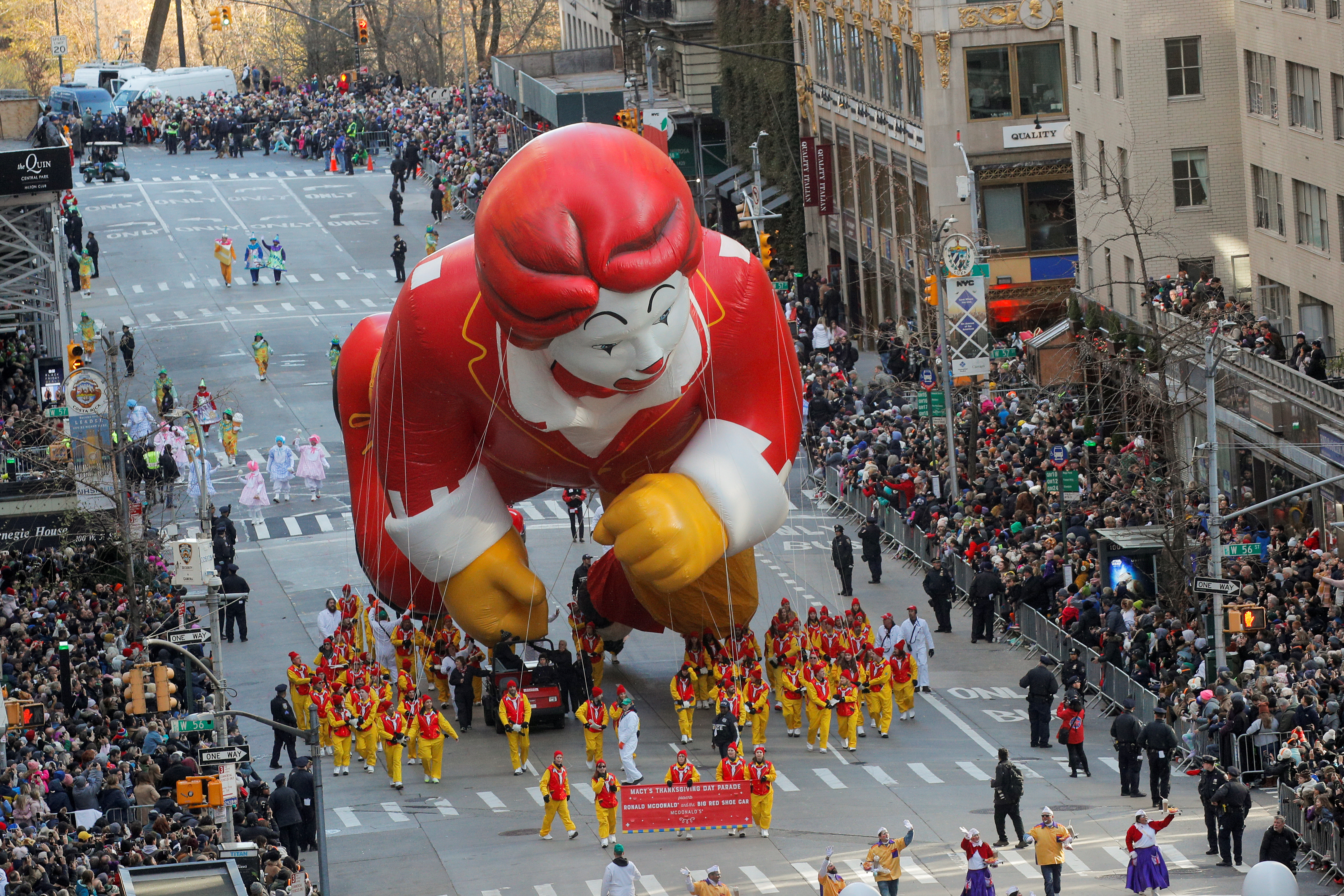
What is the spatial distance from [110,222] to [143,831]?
49.5m

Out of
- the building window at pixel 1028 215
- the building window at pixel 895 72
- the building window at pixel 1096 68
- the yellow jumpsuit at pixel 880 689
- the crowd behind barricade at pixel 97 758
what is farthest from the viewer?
the building window at pixel 895 72

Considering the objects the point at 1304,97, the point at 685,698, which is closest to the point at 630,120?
the point at 1304,97

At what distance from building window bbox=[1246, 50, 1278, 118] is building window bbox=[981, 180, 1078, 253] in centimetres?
1124

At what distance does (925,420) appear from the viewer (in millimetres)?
44781

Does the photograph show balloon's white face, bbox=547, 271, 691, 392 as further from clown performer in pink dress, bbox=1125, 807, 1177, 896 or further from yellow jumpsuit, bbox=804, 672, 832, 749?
clown performer in pink dress, bbox=1125, 807, 1177, 896

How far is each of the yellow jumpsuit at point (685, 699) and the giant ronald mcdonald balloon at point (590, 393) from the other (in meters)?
0.94

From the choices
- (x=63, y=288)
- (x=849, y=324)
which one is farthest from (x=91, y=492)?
(x=849, y=324)

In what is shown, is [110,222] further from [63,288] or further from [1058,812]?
[1058,812]

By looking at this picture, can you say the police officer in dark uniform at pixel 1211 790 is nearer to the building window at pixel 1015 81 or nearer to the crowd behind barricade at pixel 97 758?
the crowd behind barricade at pixel 97 758

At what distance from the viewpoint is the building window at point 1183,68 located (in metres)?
45.7

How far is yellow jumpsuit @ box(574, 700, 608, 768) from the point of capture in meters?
29.0

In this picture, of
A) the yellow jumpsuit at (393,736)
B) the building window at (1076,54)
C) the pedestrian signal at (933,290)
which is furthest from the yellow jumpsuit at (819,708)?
the building window at (1076,54)

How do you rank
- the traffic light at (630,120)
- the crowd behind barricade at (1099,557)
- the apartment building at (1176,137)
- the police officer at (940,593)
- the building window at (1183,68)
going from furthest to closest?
1. the traffic light at (630,120)
2. the building window at (1183,68)
3. the apartment building at (1176,137)
4. the police officer at (940,593)
5. the crowd behind barricade at (1099,557)

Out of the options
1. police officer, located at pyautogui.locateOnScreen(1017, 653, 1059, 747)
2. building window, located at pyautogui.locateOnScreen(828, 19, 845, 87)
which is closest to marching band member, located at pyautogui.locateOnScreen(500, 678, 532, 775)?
police officer, located at pyautogui.locateOnScreen(1017, 653, 1059, 747)
